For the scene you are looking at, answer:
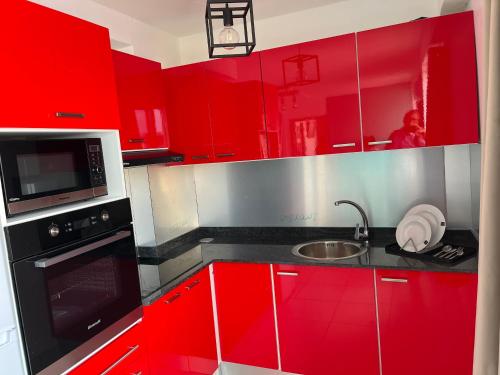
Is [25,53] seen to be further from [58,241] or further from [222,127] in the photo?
[222,127]

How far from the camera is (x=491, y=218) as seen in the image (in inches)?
27.5

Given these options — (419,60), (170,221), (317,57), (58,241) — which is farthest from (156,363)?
(419,60)

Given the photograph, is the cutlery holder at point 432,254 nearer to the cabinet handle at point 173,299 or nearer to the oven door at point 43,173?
the cabinet handle at point 173,299

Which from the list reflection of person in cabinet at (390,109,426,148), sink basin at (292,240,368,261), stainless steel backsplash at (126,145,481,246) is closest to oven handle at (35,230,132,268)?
stainless steel backsplash at (126,145,481,246)

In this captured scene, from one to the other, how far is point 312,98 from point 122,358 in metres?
1.75

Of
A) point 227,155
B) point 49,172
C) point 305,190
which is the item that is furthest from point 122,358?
point 305,190

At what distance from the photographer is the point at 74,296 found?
1.46 metres

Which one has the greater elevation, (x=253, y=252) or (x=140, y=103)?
(x=140, y=103)

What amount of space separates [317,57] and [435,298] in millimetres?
1513

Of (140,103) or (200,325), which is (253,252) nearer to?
(200,325)

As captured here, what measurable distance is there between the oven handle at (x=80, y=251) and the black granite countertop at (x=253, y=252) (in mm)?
386

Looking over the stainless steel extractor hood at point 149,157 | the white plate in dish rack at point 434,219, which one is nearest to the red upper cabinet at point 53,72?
the stainless steel extractor hood at point 149,157

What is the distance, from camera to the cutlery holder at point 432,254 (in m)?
1.94

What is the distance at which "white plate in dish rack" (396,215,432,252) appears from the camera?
2.16 metres
